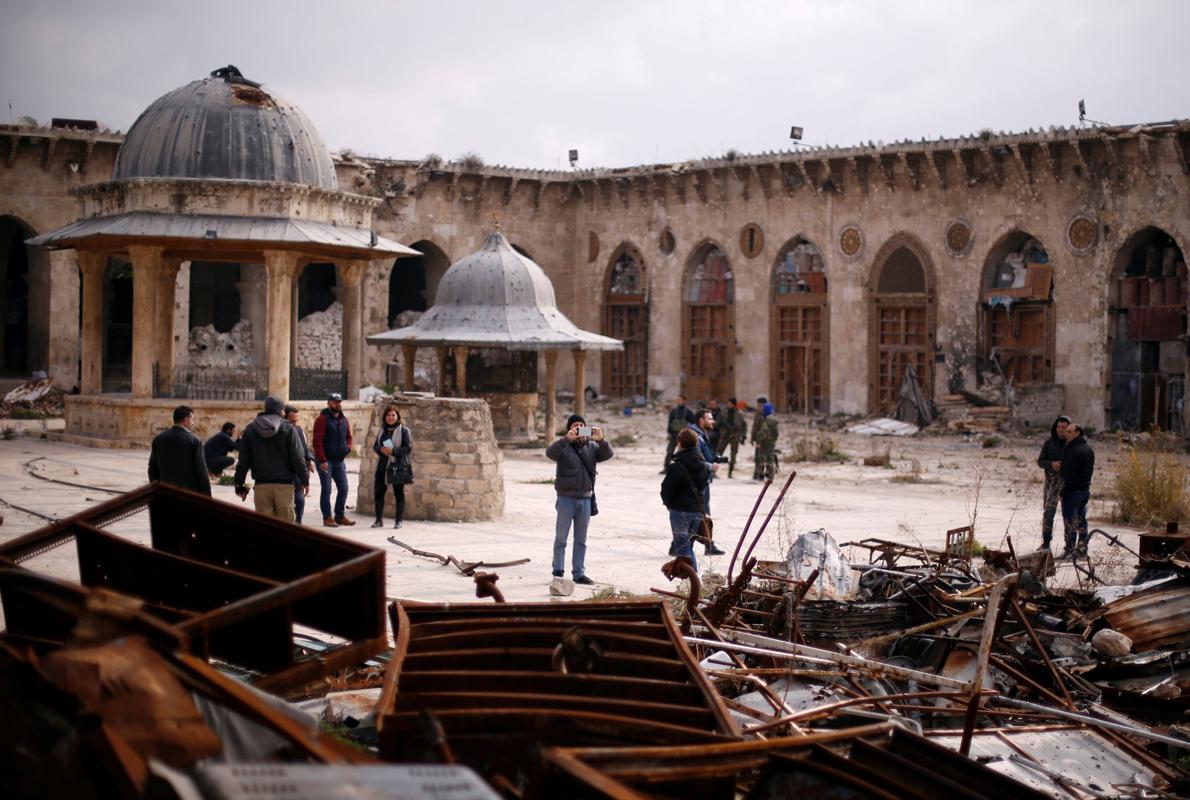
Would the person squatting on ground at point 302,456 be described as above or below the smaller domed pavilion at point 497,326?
below

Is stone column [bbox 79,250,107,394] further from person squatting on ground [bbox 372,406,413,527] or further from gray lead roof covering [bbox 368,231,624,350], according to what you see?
person squatting on ground [bbox 372,406,413,527]

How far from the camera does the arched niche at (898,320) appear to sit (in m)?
26.8

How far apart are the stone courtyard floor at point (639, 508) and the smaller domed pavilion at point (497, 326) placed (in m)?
1.71

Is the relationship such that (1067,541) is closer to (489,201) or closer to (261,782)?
(261,782)

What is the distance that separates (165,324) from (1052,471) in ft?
44.8

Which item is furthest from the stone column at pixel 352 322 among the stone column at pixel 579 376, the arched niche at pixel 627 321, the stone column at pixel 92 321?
the arched niche at pixel 627 321

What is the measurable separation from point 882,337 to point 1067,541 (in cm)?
1652

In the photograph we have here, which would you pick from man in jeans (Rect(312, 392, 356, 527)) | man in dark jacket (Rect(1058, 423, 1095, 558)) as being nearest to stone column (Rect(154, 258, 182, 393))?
man in jeans (Rect(312, 392, 356, 527))

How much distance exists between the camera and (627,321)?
33031 mm

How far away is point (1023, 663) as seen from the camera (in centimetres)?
716

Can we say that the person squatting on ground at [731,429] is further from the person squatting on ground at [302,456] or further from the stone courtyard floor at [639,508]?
the person squatting on ground at [302,456]

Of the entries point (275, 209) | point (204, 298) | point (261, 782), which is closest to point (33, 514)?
point (275, 209)

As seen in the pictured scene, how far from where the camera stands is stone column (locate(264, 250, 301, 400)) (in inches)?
755

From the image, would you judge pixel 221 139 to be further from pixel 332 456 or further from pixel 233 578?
pixel 233 578
